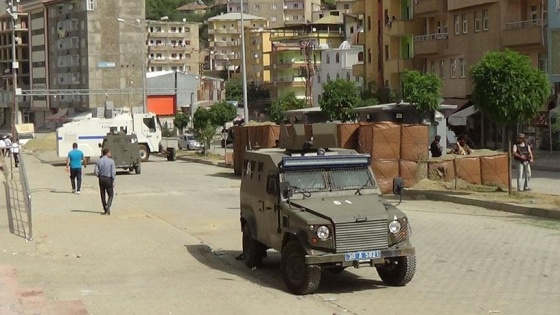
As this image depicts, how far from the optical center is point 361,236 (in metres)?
12.6

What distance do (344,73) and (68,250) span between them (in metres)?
78.5

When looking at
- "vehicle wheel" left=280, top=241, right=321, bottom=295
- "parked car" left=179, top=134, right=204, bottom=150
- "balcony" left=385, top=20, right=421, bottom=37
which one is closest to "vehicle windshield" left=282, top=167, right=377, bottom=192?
"vehicle wheel" left=280, top=241, right=321, bottom=295

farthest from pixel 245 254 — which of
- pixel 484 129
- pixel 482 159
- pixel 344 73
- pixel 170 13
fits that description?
pixel 170 13

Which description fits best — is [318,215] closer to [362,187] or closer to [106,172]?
[362,187]

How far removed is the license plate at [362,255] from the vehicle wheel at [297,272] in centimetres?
43

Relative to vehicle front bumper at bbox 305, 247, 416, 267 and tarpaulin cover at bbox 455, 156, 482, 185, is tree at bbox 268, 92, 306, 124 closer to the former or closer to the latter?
tarpaulin cover at bbox 455, 156, 482, 185

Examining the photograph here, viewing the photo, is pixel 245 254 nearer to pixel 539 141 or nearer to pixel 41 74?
pixel 539 141

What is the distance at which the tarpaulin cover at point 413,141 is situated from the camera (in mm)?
28891

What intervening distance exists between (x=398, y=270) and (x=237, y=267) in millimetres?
3450

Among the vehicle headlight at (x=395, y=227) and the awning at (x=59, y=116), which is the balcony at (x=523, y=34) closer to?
the vehicle headlight at (x=395, y=227)

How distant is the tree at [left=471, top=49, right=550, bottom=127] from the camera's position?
81.3 feet

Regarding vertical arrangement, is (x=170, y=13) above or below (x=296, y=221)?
above

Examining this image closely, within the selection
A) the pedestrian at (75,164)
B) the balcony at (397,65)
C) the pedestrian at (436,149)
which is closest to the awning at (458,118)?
the balcony at (397,65)

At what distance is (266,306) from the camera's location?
40.3 feet
